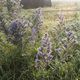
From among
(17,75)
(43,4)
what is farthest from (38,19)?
(43,4)

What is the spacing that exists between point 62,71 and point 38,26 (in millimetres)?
1119

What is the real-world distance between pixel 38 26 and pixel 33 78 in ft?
3.62

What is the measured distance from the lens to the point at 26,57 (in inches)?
191

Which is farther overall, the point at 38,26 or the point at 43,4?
the point at 43,4

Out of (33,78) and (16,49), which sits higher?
(16,49)

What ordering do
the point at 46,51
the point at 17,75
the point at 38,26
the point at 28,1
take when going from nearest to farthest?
1. the point at 46,51
2. the point at 17,75
3. the point at 38,26
4. the point at 28,1

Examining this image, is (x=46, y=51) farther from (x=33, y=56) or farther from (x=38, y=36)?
(x=38, y=36)

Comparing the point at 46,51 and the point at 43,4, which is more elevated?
the point at 46,51

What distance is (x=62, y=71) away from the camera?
462 centimetres

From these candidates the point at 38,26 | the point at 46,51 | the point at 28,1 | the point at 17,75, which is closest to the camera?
the point at 46,51

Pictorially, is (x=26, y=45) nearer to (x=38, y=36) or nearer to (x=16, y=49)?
(x=16, y=49)

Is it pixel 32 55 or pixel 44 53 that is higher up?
pixel 44 53

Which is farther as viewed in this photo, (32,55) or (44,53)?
(32,55)

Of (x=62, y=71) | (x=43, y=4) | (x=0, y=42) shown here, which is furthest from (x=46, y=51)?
(x=43, y=4)
